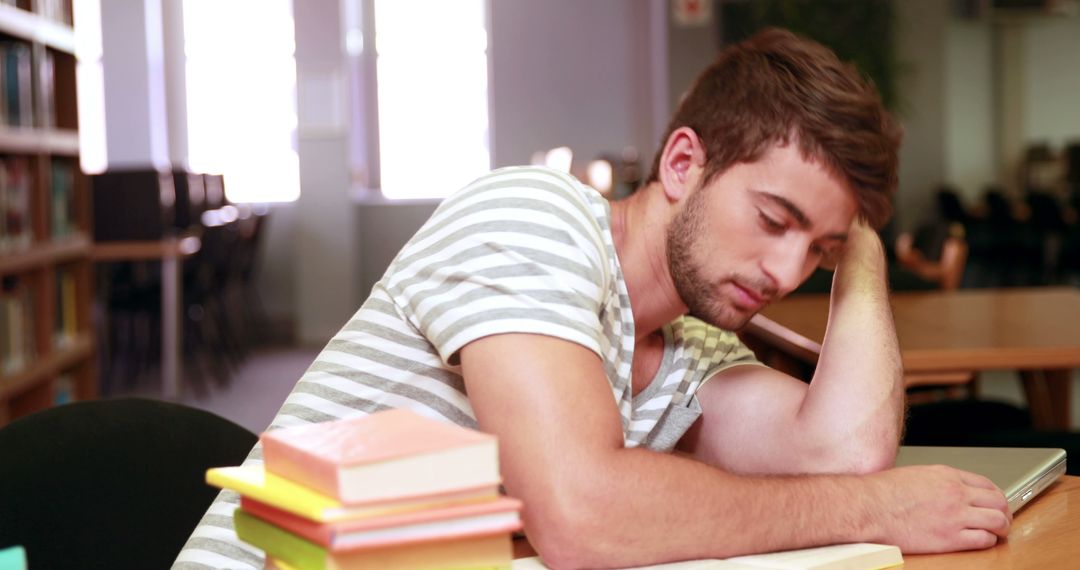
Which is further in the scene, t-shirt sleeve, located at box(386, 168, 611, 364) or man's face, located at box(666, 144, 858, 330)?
man's face, located at box(666, 144, 858, 330)

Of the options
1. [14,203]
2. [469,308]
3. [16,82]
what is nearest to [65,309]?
[14,203]

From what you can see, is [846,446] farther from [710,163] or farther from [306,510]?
[306,510]

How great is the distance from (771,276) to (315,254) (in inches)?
287

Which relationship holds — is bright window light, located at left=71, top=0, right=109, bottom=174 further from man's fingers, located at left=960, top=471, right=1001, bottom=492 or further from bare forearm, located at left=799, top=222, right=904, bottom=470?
man's fingers, located at left=960, top=471, right=1001, bottom=492

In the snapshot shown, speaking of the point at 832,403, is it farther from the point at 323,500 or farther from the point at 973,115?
the point at 973,115

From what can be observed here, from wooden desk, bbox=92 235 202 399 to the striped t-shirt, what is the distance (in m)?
4.86

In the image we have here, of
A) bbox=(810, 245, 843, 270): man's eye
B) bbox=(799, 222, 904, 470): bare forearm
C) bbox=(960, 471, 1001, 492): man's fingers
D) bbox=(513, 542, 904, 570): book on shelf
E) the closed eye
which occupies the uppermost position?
the closed eye

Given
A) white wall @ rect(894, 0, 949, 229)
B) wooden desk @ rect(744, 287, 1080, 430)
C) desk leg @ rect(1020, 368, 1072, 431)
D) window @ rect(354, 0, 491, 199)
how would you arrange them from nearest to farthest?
wooden desk @ rect(744, 287, 1080, 430)
desk leg @ rect(1020, 368, 1072, 431)
white wall @ rect(894, 0, 949, 229)
window @ rect(354, 0, 491, 199)

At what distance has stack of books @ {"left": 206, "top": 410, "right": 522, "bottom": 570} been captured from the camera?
2.27ft

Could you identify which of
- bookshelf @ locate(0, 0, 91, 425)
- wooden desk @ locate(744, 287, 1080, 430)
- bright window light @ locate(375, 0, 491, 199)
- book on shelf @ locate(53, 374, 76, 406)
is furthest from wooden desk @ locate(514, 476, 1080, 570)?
bright window light @ locate(375, 0, 491, 199)

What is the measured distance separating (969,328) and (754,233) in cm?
151

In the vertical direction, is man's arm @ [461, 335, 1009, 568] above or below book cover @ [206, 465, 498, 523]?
below

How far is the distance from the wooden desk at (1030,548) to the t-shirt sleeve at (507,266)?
197mm

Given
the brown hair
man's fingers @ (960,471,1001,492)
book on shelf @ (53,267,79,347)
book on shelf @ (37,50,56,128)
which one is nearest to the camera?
man's fingers @ (960,471,1001,492)
